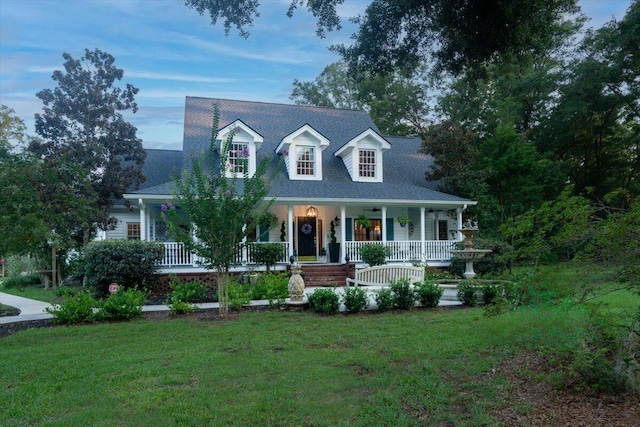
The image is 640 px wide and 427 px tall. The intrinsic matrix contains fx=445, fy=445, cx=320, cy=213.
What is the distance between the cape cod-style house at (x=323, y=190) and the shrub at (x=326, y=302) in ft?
22.1

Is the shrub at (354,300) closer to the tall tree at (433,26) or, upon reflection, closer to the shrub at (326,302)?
the shrub at (326,302)

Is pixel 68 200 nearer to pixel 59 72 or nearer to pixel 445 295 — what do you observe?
pixel 445 295

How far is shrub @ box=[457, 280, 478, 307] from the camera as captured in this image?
34.1ft

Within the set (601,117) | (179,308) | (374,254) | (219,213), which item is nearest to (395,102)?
(601,117)

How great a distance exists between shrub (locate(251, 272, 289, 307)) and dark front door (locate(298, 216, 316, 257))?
22.1ft

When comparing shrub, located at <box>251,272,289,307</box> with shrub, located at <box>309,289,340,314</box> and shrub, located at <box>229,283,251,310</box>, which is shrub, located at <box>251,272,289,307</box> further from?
shrub, located at <box>309,289,340,314</box>

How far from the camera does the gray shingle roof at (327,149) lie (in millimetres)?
17922

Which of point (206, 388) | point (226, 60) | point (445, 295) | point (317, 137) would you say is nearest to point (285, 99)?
point (317, 137)

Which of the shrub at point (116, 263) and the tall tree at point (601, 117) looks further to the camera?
the tall tree at point (601, 117)

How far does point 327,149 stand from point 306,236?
452 centimetres

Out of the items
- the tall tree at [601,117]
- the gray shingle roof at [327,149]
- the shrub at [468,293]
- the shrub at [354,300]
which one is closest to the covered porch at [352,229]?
the gray shingle roof at [327,149]

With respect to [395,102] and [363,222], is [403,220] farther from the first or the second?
[395,102]

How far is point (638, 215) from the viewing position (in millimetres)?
3969

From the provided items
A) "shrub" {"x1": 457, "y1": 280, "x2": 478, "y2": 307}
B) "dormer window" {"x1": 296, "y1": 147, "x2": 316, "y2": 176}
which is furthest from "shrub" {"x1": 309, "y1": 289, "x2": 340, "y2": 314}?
"dormer window" {"x1": 296, "y1": 147, "x2": 316, "y2": 176}
